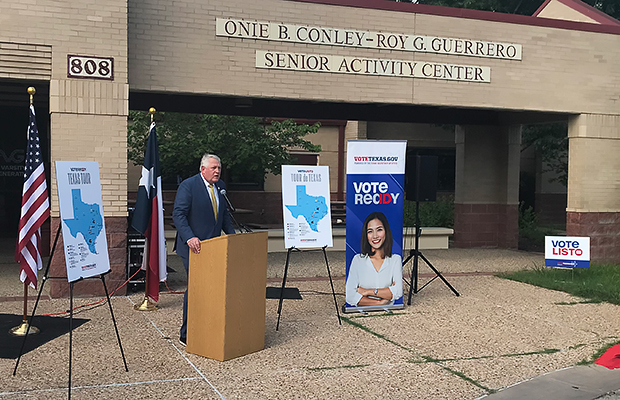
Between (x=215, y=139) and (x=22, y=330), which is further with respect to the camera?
(x=215, y=139)

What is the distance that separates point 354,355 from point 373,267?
7.83ft

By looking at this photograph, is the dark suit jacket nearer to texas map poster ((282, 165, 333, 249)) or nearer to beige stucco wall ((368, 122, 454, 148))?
texas map poster ((282, 165, 333, 249))

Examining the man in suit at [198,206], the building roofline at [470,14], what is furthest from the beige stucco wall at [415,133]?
the man in suit at [198,206]

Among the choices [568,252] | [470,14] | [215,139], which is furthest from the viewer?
[215,139]

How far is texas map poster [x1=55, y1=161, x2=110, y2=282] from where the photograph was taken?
6090mm

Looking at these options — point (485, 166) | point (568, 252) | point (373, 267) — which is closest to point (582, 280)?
point (568, 252)

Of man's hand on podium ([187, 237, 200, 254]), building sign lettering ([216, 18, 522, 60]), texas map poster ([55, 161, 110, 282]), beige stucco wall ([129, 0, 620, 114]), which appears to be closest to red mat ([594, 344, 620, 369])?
man's hand on podium ([187, 237, 200, 254])

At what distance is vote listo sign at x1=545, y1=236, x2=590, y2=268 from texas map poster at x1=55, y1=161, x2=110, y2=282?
841 cm

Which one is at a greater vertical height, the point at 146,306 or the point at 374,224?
the point at 374,224

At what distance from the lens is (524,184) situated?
2998 cm

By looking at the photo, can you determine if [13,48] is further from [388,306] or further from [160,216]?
[388,306]

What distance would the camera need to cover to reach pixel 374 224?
9547 millimetres

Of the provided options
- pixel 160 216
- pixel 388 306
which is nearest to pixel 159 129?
pixel 160 216

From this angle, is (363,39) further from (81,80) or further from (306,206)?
(81,80)
